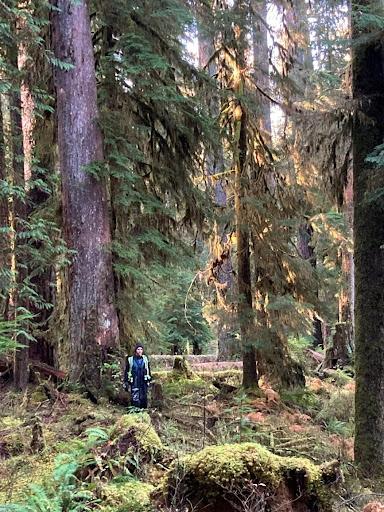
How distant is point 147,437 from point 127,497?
913mm

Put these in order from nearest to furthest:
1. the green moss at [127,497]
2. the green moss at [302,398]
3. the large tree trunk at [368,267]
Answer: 1. the green moss at [127,497]
2. the large tree trunk at [368,267]
3. the green moss at [302,398]

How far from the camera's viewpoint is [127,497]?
401cm

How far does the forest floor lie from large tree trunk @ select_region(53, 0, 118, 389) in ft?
3.61

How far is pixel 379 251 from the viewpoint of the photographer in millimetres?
7523

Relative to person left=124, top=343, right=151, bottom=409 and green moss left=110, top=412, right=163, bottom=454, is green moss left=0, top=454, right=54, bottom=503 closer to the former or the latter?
green moss left=110, top=412, right=163, bottom=454

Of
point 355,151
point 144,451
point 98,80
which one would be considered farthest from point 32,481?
point 98,80

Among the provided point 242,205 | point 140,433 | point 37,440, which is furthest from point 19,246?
point 242,205

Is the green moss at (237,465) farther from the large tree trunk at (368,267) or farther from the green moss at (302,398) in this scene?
the green moss at (302,398)

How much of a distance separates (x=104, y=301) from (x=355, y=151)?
4805 mm

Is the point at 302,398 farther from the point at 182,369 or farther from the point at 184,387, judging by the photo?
the point at 182,369

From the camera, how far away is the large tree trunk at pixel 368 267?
297 inches

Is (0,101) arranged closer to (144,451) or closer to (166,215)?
(166,215)

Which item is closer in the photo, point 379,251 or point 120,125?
point 379,251

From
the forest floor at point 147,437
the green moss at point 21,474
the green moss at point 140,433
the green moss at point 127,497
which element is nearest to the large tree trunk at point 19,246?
the forest floor at point 147,437
